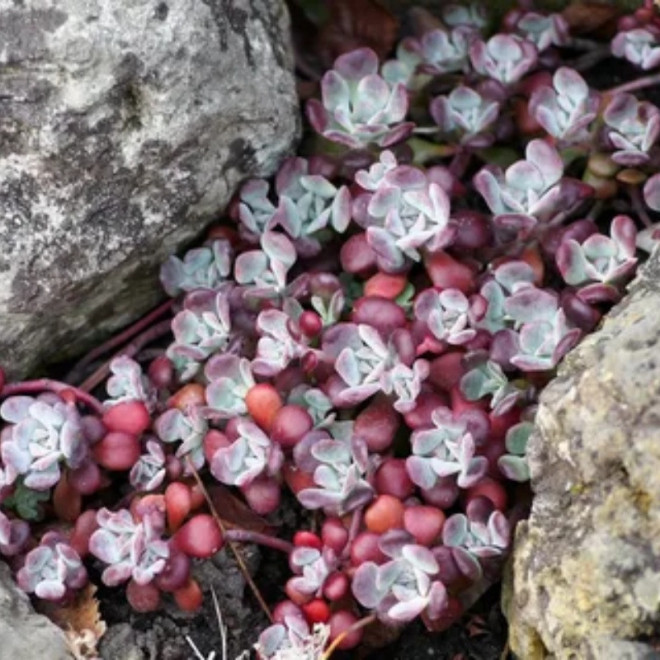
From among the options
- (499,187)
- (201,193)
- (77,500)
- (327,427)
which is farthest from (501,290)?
(77,500)

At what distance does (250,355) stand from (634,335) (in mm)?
846

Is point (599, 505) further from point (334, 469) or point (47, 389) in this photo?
point (47, 389)

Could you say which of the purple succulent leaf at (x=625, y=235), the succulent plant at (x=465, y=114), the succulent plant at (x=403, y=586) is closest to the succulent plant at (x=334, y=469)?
the succulent plant at (x=403, y=586)

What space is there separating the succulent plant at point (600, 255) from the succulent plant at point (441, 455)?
1.24 feet

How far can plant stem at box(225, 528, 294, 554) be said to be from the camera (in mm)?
2480

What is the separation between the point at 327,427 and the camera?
251 centimetres

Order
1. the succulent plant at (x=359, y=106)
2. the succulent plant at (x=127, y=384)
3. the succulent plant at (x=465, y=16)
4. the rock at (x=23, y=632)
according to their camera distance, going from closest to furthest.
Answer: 1. the rock at (x=23, y=632)
2. the succulent plant at (x=127, y=384)
3. the succulent plant at (x=359, y=106)
4. the succulent plant at (x=465, y=16)

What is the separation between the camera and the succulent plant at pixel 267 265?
261cm

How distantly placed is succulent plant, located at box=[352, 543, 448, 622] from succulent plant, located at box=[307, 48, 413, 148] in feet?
2.78

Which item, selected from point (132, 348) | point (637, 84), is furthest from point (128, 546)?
point (637, 84)

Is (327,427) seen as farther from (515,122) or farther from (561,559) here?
(515,122)

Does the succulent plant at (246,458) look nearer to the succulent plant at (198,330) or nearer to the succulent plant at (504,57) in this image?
the succulent plant at (198,330)

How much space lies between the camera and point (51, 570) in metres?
2.46

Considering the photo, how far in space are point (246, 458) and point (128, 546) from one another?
0.26 metres
